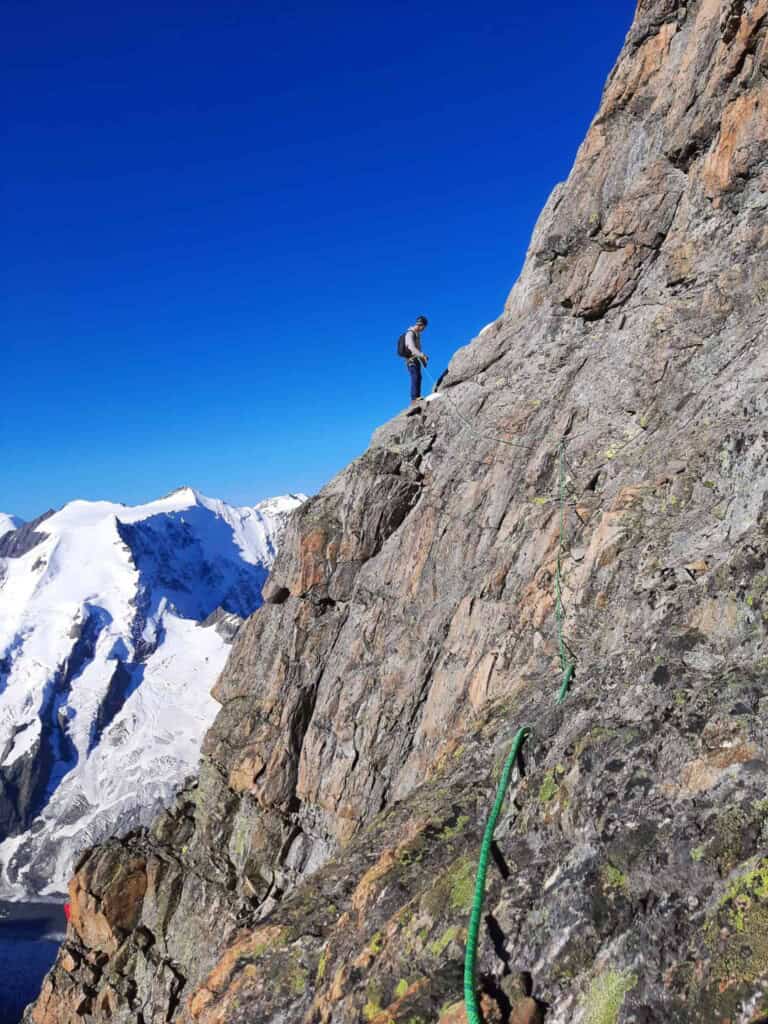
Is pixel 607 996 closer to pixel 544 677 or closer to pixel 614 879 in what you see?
pixel 614 879

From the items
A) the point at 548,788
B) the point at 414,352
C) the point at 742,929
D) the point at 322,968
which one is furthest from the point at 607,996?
the point at 414,352

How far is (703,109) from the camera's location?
2128cm

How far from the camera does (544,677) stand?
14086 mm

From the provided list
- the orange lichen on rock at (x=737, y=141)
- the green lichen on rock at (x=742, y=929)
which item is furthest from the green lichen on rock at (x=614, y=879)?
the orange lichen on rock at (x=737, y=141)

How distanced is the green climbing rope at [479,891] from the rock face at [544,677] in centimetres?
26

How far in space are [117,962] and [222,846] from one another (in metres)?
8.54

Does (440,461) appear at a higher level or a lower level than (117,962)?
higher

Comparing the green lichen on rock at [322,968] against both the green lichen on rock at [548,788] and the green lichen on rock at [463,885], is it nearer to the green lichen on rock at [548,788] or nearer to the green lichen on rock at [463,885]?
the green lichen on rock at [463,885]

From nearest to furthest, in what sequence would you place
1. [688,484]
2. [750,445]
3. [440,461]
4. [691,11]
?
[750,445]
[688,484]
[691,11]
[440,461]

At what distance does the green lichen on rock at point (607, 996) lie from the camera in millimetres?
6336

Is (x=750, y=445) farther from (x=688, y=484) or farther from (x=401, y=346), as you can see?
(x=401, y=346)

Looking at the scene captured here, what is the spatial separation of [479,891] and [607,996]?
1.95 metres

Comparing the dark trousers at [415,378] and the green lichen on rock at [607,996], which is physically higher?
the dark trousers at [415,378]

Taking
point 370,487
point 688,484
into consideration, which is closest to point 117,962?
point 370,487
